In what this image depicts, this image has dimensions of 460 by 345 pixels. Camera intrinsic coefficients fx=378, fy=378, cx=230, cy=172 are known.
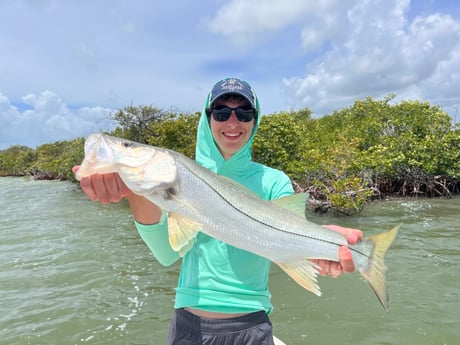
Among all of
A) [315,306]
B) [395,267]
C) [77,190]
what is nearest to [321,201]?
[395,267]

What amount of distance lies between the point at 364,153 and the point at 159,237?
18951mm

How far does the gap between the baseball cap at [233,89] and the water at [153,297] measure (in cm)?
484

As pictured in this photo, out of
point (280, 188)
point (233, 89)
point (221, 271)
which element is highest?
point (233, 89)

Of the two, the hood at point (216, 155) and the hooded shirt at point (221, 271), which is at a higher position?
the hood at point (216, 155)

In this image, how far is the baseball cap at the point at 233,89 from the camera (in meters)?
2.57

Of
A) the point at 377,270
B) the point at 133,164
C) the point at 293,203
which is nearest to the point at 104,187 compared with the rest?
the point at 133,164

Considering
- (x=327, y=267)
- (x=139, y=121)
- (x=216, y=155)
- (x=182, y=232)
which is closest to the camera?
(x=182, y=232)

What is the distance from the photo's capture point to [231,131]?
2633 millimetres

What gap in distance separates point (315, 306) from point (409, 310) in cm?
170

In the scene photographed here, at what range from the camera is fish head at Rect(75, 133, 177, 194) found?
84.4 inches

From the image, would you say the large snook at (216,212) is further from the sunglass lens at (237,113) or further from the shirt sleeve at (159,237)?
the sunglass lens at (237,113)

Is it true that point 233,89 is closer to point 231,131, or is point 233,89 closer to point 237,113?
point 237,113

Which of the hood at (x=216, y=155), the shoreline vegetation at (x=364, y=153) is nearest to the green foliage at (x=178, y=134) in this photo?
the shoreline vegetation at (x=364, y=153)

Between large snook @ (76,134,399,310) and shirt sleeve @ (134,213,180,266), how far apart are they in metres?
0.23
